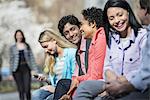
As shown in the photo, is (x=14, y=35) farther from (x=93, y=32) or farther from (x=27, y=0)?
(x=93, y=32)

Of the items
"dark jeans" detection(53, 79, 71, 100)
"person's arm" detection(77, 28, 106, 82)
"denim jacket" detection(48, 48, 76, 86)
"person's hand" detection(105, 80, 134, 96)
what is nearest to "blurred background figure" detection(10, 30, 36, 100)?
"denim jacket" detection(48, 48, 76, 86)

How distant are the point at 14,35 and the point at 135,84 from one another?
251cm

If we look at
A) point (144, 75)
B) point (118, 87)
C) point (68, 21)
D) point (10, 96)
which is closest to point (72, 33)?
point (68, 21)

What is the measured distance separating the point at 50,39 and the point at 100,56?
73 cm

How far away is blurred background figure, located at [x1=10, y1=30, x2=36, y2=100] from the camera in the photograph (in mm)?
4888

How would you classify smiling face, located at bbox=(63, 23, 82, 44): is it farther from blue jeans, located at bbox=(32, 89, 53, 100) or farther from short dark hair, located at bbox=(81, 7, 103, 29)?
blue jeans, located at bbox=(32, 89, 53, 100)

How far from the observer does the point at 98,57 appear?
125 inches

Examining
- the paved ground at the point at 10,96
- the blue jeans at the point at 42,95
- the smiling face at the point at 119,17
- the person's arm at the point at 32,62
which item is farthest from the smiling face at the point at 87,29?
the paved ground at the point at 10,96

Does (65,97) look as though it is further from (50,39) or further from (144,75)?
(144,75)

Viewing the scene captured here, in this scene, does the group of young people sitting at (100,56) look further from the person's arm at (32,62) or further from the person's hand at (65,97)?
the person's arm at (32,62)

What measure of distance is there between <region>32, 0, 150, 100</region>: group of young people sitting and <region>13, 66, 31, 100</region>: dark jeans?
1194mm

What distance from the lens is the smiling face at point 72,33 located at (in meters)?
3.59

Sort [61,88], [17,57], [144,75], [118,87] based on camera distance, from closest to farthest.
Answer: [144,75] < [118,87] < [61,88] < [17,57]

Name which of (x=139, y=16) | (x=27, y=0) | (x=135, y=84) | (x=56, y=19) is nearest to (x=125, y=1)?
(x=139, y=16)
